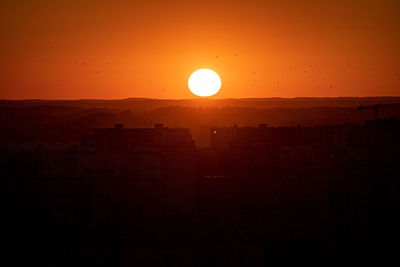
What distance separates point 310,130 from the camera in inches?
818

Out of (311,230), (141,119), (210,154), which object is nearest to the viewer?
(311,230)

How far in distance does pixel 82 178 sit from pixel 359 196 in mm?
7200

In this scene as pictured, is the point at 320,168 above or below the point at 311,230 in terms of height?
above

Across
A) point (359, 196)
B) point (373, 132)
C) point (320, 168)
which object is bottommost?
point (359, 196)

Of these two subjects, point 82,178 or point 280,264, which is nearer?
point 280,264

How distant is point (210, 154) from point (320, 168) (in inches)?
138

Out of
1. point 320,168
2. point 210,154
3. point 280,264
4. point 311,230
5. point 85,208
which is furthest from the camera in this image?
point 210,154

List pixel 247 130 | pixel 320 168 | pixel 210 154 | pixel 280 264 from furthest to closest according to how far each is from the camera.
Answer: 1. pixel 247 130
2. pixel 210 154
3. pixel 320 168
4. pixel 280 264

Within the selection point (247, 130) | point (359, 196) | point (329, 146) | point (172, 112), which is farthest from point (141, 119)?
point (359, 196)

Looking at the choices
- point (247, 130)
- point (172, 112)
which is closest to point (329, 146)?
point (247, 130)

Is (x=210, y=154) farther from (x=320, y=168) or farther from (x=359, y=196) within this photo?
(x=359, y=196)

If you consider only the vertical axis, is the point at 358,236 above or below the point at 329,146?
below

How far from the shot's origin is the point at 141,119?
4997cm

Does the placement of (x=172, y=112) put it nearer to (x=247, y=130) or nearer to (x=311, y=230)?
(x=247, y=130)
